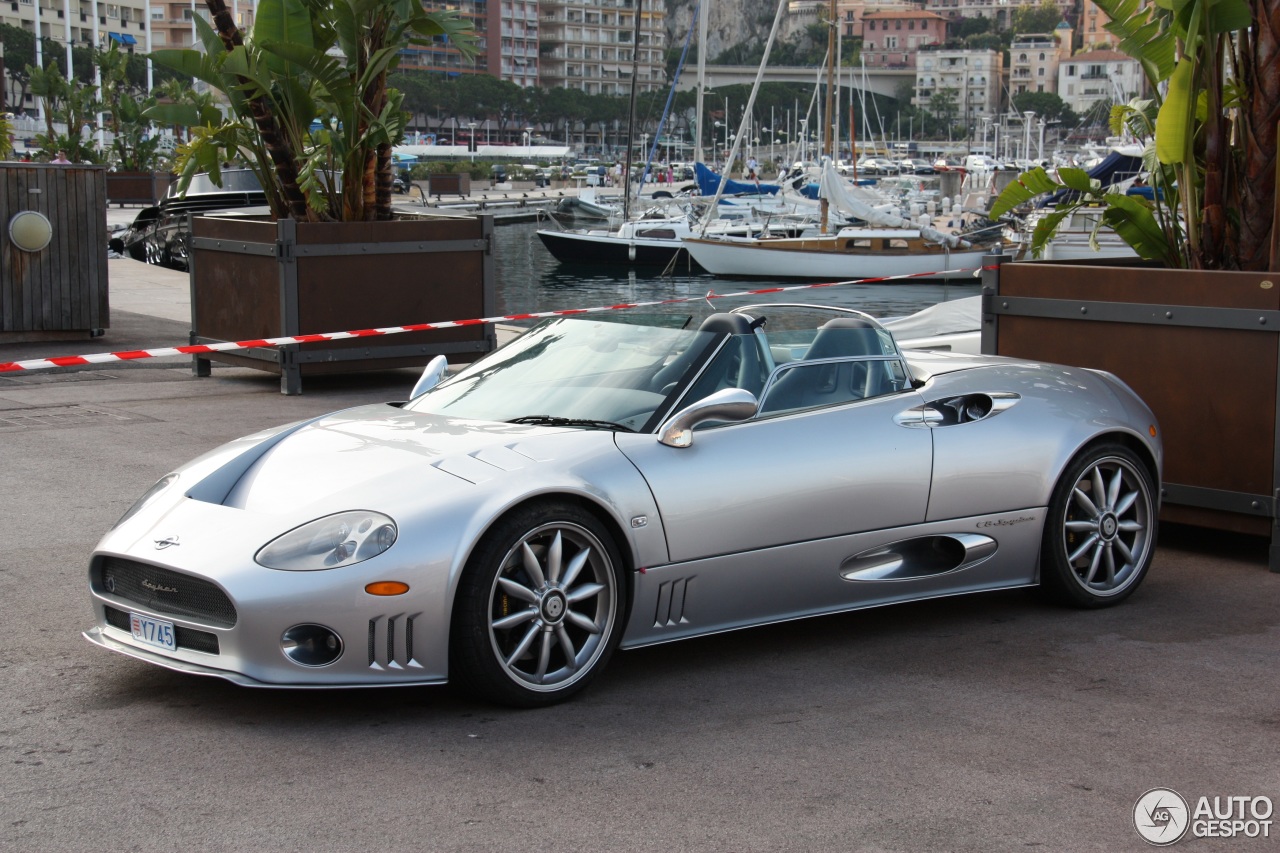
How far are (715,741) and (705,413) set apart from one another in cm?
124

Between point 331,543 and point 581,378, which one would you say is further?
point 581,378

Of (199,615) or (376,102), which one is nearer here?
(199,615)

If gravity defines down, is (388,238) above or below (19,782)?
above

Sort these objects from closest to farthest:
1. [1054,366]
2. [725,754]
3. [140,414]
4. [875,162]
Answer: [725,754] → [1054,366] → [140,414] → [875,162]

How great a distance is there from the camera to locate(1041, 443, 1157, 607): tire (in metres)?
6.10

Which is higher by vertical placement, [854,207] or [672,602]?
[854,207]

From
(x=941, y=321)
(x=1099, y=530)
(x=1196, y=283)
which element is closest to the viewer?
(x=1099, y=530)

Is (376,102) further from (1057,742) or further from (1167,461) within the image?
(1057,742)

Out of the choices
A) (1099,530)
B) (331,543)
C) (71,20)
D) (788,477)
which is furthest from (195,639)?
(71,20)

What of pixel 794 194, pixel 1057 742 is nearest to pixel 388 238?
pixel 1057 742

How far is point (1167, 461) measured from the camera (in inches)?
292

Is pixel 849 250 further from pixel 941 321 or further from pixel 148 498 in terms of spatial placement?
pixel 148 498

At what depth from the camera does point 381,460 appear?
501 centimetres

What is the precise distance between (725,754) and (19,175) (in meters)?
12.0
